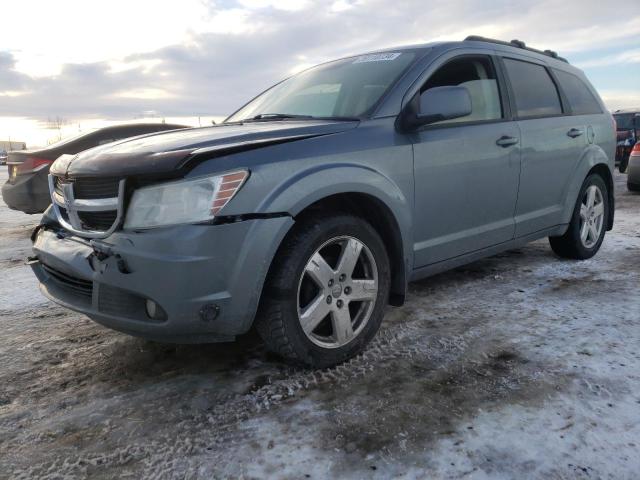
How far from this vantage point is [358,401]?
87.7 inches

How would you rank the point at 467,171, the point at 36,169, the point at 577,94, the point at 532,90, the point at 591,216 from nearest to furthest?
the point at 467,171, the point at 532,90, the point at 577,94, the point at 591,216, the point at 36,169

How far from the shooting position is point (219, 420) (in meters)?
2.12

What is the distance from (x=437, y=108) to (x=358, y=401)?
5.11 feet

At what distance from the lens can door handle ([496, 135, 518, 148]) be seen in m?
3.40

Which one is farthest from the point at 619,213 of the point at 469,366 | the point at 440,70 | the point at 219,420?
the point at 219,420

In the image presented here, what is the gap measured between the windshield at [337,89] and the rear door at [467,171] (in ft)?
0.92

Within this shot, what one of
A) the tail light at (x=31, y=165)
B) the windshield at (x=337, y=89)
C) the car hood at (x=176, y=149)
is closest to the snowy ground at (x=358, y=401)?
the car hood at (x=176, y=149)

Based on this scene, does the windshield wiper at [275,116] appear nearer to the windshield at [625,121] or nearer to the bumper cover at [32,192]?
the bumper cover at [32,192]

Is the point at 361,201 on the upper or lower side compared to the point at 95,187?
lower

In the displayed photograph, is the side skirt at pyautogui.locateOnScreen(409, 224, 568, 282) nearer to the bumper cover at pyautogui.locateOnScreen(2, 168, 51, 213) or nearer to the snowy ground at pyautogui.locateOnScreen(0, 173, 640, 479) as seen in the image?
the snowy ground at pyautogui.locateOnScreen(0, 173, 640, 479)

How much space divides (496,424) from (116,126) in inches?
224

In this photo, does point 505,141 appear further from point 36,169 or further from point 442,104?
point 36,169

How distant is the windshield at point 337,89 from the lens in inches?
118

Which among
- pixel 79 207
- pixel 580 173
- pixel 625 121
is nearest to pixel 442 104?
pixel 79 207
